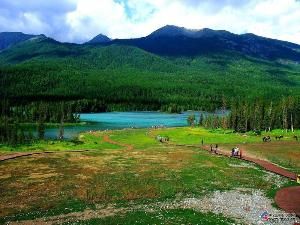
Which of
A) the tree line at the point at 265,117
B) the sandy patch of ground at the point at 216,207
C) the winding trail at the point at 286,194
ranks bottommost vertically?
the sandy patch of ground at the point at 216,207

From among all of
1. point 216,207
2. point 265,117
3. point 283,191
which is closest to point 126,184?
point 216,207

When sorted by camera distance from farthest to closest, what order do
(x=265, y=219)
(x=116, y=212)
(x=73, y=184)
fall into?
(x=73, y=184) < (x=116, y=212) < (x=265, y=219)

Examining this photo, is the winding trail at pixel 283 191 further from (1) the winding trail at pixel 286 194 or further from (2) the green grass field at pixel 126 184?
(2) the green grass field at pixel 126 184

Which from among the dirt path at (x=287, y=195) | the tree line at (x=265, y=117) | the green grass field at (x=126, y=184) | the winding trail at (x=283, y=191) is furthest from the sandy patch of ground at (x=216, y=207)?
the tree line at (x=265, y=117)

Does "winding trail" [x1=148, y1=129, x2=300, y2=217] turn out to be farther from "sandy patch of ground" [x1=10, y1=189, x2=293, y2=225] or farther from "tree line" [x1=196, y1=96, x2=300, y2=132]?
"tree line" [x1=196, y1=96, x2=300, y2=132]

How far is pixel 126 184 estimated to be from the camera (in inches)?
2376

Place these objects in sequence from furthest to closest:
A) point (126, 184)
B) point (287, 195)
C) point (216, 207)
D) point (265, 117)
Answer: point (265, 117) → point (126, 184) → point (287, 195) → point (216, 207)

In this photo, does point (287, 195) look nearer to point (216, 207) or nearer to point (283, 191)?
point (283, 191)

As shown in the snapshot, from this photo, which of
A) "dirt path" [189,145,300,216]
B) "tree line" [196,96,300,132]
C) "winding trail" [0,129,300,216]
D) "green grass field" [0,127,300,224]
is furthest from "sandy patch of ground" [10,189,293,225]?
"tree line" [196,96,300,132]

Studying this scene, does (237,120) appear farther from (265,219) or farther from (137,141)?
(265,219)

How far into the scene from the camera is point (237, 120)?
17538 centimetres

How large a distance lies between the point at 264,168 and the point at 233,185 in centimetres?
1667

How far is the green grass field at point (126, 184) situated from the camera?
146 feet

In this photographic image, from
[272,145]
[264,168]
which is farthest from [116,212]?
[272,145]
